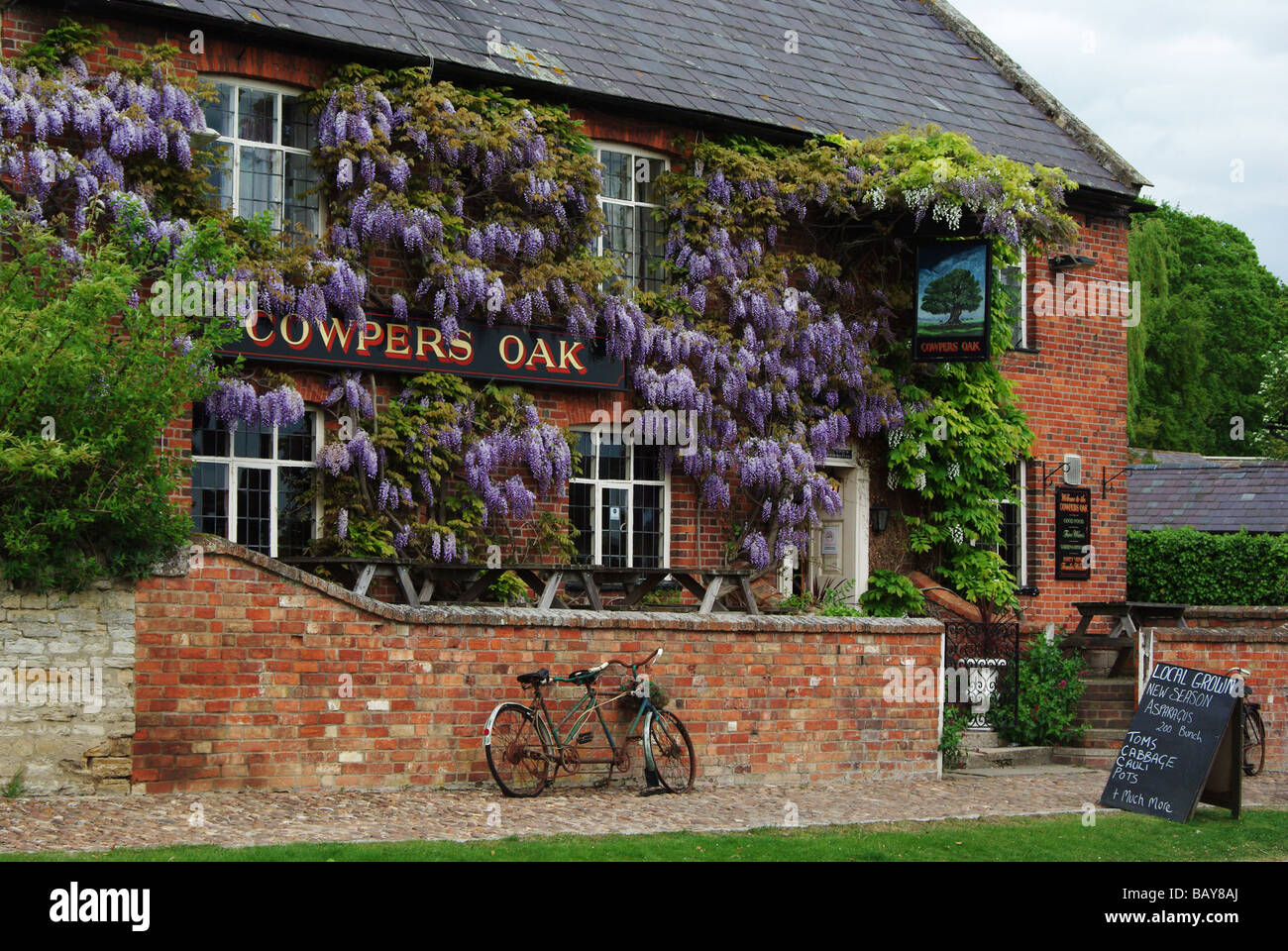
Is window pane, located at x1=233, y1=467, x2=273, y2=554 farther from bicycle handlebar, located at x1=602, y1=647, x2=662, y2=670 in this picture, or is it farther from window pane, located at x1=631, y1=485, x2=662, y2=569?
window pane, located at x1=631, y1=485, x2=662, y2=569

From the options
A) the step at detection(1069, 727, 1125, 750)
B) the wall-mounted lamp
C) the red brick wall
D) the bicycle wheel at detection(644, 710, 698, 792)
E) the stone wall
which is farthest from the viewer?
the wall-mounted lamp

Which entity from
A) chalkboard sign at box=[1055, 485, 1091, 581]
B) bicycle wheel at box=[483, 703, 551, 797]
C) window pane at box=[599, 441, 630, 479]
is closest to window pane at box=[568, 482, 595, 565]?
window pane at box=[599, 441, 630, 479]

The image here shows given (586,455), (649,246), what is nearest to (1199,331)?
(649,246)

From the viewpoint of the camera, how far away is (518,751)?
1133 centimetres

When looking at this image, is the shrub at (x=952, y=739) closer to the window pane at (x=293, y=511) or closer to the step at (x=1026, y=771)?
the step at (x=1026, y=771)

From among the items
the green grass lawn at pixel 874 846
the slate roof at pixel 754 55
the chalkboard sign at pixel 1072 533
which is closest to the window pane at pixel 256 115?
the slate roof at pixel 754 55

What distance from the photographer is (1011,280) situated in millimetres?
19688

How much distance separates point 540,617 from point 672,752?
1475 millimetres

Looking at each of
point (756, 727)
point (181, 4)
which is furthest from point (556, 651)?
point (181, 4)

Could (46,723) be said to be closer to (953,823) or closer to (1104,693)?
(953,823)

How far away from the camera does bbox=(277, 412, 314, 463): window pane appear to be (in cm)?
1416

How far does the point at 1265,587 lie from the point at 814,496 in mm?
10389

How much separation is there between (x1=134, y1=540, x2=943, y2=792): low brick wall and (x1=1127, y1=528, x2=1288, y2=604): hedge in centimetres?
1256

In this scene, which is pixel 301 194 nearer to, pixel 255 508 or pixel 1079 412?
pixel 255 508
